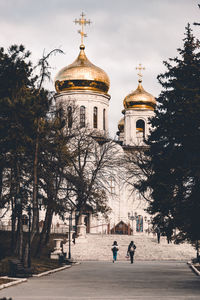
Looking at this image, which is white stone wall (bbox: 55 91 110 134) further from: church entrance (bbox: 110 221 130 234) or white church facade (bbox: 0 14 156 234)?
church entrance (bbox: 110 221 130 234)

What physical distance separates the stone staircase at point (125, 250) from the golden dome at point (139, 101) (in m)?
24.2

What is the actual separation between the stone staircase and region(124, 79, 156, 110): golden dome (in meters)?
24.2

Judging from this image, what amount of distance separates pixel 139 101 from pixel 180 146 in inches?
1721

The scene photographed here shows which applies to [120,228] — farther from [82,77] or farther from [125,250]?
[82,77]

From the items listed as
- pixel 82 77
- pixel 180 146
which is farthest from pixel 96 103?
pixel 180 146

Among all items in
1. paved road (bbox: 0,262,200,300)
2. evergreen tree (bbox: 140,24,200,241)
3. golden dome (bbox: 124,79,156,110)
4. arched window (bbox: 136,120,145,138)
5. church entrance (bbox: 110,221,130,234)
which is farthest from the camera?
arched window (bbox: 136,120,145,138)

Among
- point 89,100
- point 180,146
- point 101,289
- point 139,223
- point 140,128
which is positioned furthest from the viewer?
point 140,128

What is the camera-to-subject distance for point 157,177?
21438 mm

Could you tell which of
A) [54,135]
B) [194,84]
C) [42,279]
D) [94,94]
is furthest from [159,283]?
[94,94]

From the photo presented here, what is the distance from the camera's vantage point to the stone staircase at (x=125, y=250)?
37.7m

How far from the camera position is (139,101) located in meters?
64.2

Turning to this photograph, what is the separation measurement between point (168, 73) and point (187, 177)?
5.18m

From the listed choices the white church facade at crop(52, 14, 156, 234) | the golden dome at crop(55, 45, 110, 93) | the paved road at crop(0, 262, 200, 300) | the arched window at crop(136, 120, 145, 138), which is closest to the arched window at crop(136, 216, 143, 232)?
the white church facade at crop(52, 14, 156, 234)

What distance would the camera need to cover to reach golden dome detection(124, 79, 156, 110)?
64.1 meters
